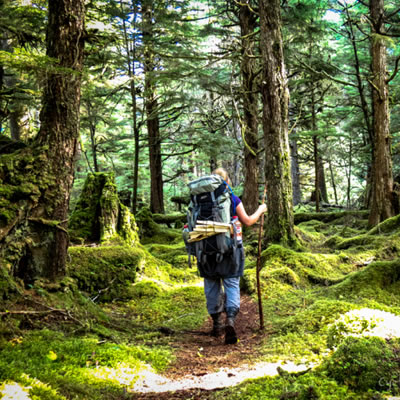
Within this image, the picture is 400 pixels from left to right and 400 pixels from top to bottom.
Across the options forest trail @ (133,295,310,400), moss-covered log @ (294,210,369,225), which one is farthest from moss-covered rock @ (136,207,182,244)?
forest trail @ (133,295,310,400)

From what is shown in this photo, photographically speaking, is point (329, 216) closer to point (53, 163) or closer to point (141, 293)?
point (141, 293)

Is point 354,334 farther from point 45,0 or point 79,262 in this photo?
point 45,0

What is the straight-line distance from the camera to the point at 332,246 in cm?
973

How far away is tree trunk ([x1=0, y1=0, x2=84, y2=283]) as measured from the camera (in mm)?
4297

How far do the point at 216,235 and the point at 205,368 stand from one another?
1.57 m

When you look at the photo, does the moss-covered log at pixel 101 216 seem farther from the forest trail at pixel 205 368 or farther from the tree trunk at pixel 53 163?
the forest trail at pixel 205 368

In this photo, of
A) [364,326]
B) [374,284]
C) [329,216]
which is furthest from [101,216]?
[329,216]

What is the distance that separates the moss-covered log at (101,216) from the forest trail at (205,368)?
3730mm

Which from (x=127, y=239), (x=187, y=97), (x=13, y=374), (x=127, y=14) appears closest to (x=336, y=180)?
(x=187, y=97)

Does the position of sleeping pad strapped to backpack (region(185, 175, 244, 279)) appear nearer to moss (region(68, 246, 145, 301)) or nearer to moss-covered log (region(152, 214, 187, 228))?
moss (region(68, 246, 145, 301))

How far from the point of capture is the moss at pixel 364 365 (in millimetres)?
2508

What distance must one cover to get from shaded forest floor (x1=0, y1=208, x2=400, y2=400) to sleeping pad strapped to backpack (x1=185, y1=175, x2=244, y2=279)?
944 mm

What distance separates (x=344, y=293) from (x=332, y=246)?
188 inches

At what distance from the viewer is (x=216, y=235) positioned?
4.55 metres
